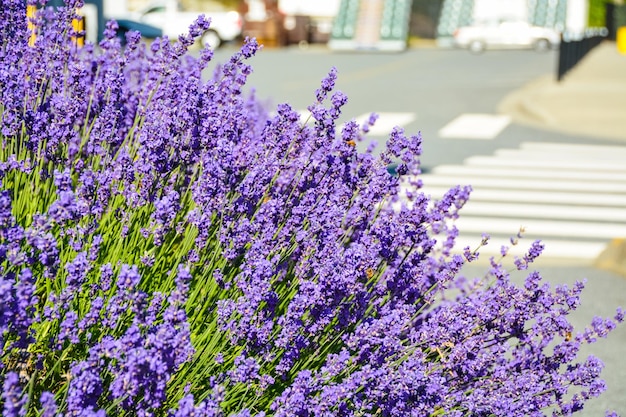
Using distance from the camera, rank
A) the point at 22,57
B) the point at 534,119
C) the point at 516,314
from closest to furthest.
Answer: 1. the point at 516,314
2. the point at 22,57
3. the point at 534,119

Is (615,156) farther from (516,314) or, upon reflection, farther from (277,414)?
Result: (277,414)

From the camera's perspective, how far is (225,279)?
10.5 feet

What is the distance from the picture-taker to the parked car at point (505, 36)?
127ft

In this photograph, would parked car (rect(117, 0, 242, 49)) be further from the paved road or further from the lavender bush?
the lavender bush

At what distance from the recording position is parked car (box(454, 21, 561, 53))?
38.7 meters

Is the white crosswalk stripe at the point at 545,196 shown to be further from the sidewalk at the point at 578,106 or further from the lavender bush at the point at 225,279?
the lavender bush at the point at 225,279

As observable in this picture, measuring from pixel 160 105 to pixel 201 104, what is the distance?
28cm

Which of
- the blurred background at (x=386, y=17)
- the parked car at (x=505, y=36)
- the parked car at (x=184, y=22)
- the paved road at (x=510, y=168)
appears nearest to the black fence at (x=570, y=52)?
the paved road at (x=510, y=168)

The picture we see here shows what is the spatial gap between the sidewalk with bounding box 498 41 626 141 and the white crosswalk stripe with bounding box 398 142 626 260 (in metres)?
1.61

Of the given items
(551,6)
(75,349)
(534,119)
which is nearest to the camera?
(75,349)

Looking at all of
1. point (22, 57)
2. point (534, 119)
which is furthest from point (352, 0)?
point (22, 57)

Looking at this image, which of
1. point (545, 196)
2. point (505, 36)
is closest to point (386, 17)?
point (505, 36)

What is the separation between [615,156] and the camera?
41.8ft

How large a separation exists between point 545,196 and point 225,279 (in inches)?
290
